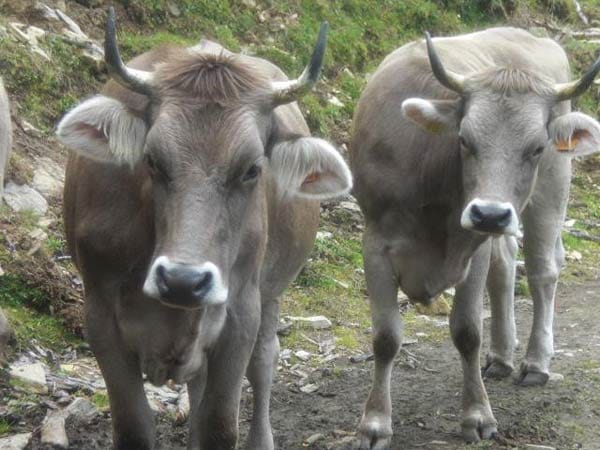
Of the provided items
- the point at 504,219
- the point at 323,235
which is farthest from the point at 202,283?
the point at 323,235

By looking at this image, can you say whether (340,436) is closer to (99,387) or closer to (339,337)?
(99,387)

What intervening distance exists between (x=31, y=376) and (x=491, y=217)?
10.9ft

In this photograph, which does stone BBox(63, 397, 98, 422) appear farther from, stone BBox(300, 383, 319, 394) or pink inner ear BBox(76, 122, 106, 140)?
pink inner ear BBox(76, 122, 106, 140)

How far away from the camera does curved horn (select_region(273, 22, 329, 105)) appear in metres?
5.64

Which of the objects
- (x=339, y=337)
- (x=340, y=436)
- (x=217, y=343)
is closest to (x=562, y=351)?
(x=339, y=337)

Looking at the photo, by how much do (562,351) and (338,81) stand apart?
5635 millimetres

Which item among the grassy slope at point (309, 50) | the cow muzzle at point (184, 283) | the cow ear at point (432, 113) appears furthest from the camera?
the grassy slope at point (309, 50)

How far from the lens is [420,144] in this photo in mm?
8203

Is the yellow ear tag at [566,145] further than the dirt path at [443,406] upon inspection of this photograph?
No

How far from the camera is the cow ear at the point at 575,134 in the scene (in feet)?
25.6

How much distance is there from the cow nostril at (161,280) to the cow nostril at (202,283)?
138 mm

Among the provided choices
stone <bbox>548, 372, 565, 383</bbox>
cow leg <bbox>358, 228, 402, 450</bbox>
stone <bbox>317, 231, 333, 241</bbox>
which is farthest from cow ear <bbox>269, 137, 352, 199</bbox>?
stone <bbox>317, 231, 333, 241</bbox>

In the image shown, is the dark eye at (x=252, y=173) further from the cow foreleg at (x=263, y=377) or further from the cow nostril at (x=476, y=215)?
the cow foreleg at (x=263, y=377)

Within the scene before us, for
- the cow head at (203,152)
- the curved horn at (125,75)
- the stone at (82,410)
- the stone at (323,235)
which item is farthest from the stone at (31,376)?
the stone at (323,235)
